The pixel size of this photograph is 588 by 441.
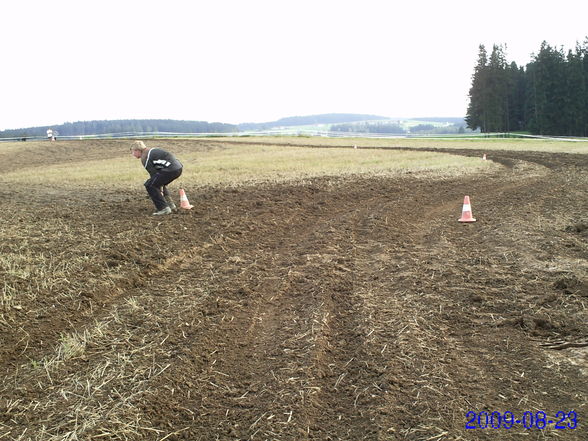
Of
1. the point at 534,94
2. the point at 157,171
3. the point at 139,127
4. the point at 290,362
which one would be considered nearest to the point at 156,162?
the point at 157,171

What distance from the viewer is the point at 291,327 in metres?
4.52

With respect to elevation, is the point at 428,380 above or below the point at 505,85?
below

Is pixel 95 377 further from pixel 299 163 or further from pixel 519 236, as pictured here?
pixel 299 163

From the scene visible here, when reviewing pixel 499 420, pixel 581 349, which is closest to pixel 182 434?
pixel 499 420

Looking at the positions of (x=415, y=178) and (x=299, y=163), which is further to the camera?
(x=299, y=163)

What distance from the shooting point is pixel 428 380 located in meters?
3.48

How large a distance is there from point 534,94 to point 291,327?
74778mm

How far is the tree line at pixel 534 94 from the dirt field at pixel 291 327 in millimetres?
61567

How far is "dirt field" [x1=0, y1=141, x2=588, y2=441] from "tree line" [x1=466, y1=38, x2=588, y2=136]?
61.6 m

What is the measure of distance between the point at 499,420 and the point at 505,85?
78.8 m

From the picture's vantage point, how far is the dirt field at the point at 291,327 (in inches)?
126

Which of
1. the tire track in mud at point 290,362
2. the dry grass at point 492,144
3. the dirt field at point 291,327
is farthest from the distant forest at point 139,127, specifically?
the tire track in mud at point 290,362

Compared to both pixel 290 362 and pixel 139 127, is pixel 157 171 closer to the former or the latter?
pixel 290 362

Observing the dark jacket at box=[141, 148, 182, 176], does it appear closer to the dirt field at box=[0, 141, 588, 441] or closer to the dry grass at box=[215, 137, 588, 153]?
the dirt field at box=[0, 141, 588, 441]
